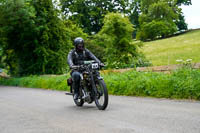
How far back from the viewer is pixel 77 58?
27.0 feet

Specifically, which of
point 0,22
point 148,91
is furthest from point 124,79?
point 0,22

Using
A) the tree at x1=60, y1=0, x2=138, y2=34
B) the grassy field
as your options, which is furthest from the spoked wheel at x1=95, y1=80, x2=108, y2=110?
the tree at x1=60, y1=0, x2=138, y2=34

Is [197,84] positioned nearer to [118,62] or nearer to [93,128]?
[93,128]

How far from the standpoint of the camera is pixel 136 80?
10.9 metres

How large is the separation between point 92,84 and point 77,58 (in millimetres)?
1078

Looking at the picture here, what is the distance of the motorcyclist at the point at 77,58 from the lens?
7.94 meters

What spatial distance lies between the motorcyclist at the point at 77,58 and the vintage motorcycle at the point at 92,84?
4.8 inches

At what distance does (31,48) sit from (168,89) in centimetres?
1577

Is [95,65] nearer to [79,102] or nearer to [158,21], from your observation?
[79,102]

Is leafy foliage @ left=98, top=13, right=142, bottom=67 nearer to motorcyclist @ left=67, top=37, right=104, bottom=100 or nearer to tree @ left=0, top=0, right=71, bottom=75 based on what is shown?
tree @ left=0, top=0, right=71, bottom=75

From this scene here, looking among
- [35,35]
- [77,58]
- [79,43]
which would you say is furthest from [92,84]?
[35,35]

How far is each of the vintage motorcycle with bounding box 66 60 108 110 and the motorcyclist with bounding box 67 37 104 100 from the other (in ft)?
0.40

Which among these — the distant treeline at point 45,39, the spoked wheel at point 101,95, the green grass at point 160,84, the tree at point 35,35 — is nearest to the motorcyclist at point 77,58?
the spoked wheel at point 101,95

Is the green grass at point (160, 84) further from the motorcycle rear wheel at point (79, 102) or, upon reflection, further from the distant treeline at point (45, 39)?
the distant treeline at point (45, 39)
